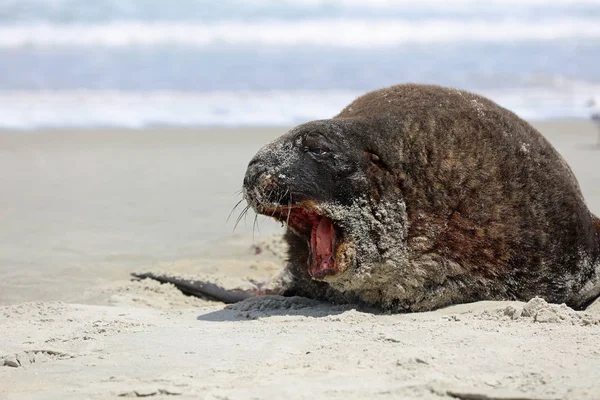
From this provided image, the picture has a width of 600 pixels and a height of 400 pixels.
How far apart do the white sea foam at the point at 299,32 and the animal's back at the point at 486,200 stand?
19797 mm

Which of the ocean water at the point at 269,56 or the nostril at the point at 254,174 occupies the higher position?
the ocean water at the point at 269,56

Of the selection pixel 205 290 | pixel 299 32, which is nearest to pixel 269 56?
pixel 299 32

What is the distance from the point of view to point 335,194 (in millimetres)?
5051

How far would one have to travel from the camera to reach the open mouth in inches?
199

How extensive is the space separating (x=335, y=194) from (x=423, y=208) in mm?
512

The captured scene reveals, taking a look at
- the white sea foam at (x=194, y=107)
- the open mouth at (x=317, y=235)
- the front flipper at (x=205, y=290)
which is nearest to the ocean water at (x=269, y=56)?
the white sea foam at (x=194, y=107)

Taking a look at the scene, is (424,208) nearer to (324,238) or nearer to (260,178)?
(324,238)

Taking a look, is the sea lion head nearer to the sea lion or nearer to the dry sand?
the sea lion

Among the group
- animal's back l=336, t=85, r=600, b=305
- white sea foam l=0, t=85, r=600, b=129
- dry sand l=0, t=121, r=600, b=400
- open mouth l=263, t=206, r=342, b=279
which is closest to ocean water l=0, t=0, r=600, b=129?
white sea foam l=0, t=85, r=600, b=129

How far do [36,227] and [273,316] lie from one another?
13.6 feet

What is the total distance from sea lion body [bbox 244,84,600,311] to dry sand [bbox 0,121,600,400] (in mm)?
241

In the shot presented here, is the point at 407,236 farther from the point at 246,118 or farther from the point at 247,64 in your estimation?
the point at 247,64

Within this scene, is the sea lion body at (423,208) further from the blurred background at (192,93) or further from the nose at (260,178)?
the blurred background at (192,93)

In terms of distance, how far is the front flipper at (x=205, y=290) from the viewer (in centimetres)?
637
